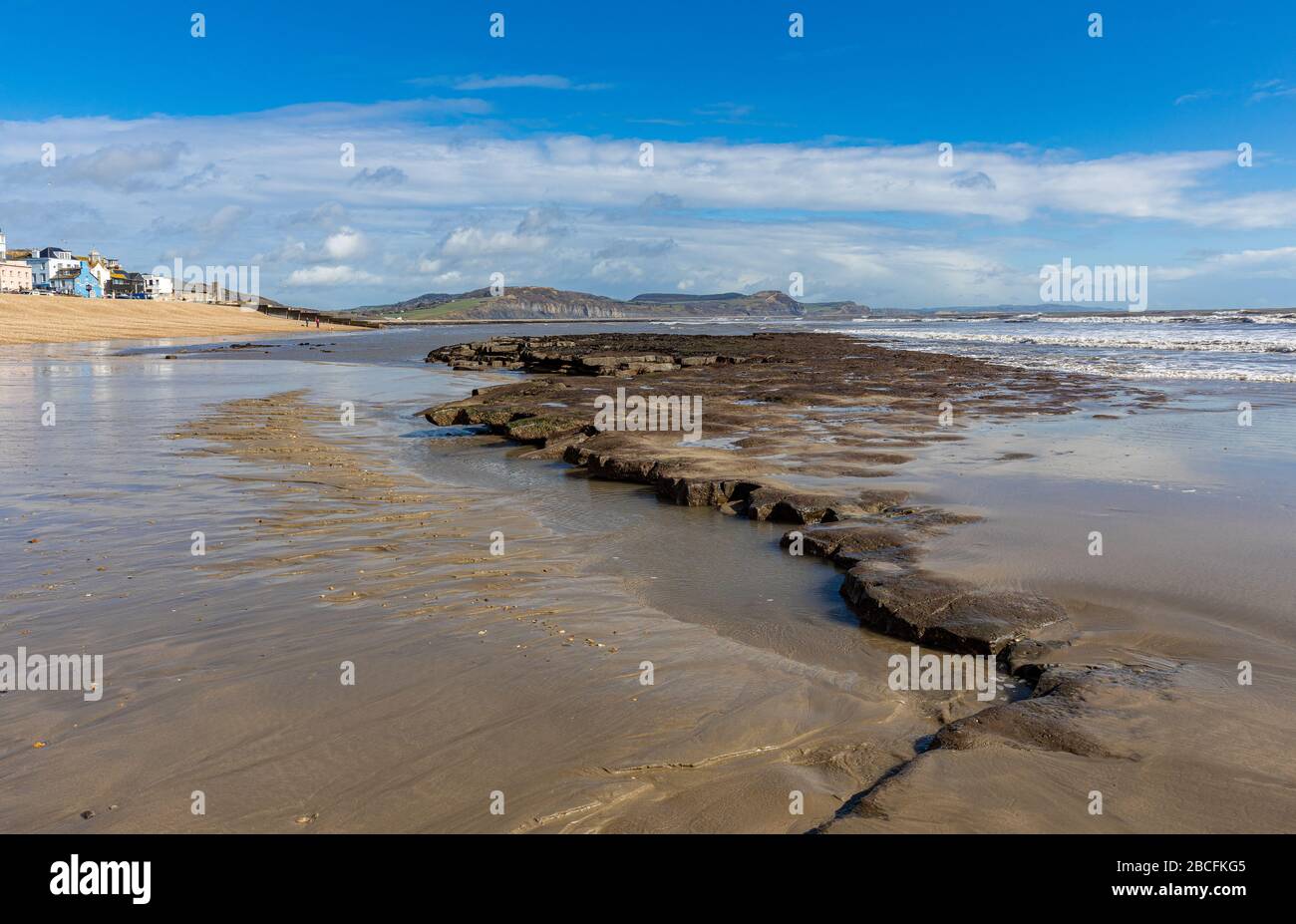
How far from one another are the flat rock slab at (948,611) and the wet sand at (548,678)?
0.72 feet

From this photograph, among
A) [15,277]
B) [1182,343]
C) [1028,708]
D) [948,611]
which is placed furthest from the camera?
[15,277]

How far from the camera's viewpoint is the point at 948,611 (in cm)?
609

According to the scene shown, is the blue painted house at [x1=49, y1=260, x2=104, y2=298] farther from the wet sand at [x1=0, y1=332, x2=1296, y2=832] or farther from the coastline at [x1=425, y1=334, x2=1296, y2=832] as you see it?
the coastline at [x1=425, y1=334, x2=1296, y2=832]

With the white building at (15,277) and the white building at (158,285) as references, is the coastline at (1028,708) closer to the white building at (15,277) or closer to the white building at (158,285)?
the white building at (15,277)

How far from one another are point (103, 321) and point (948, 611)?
6860cm

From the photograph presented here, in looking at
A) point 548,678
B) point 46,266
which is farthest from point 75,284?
point 548,678

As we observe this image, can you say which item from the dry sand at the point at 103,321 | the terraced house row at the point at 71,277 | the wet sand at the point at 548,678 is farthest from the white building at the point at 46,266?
the wet sand at the point at 548,678

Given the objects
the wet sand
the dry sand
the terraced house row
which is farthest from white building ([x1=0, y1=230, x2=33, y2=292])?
the wet sand

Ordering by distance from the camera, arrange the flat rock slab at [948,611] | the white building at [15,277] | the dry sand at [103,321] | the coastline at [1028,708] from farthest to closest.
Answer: the white building at [15,277], the dry sand at [103,321], the flat rock slab at [948,611], the coastline at [1028,708]

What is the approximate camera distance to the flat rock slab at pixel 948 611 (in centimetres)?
573

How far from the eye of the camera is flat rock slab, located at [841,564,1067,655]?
5.73 metres

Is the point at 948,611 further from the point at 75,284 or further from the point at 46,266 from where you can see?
the point at 46,266

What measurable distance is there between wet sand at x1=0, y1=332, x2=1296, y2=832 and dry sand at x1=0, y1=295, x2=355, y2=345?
4810cm

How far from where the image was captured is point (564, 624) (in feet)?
19.6
